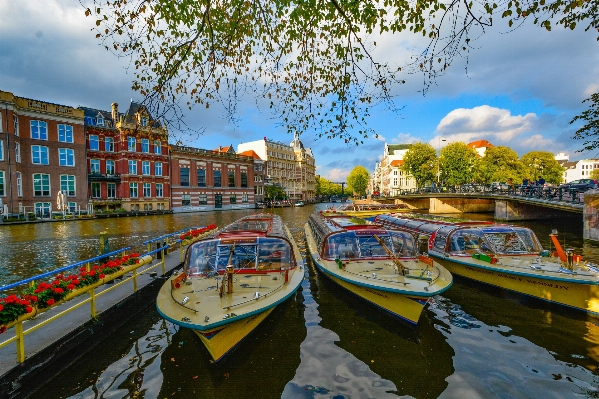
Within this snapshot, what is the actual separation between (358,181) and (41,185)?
99388 mm

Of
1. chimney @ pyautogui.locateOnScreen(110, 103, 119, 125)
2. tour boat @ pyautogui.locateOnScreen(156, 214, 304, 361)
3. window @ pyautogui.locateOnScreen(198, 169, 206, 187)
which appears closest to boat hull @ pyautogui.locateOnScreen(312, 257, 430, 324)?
tour boat @ pyautogui.locateOnScreen(156, 214, 304, 361)

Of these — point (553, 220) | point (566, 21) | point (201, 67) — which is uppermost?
point (566, 21)

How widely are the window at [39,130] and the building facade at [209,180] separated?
19.1 meters

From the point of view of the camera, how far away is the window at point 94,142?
157 ft

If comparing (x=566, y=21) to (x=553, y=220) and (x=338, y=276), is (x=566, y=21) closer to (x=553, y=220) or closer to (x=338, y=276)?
(x=338, y=276)

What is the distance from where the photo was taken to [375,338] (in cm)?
742

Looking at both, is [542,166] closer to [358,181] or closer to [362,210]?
[358,181]

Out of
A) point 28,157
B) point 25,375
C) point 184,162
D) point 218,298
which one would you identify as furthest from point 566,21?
point 184,162

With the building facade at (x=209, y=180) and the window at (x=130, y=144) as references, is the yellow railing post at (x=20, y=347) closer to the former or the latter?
the window at (x=130, y=144)

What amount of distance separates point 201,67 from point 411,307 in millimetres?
7345

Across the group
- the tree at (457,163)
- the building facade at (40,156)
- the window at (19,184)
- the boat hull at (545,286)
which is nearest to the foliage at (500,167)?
the tree at (457,163)

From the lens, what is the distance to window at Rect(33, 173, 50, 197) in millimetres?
40350

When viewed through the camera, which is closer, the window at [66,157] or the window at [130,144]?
the window at [66,157]

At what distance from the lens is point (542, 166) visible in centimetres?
7150
